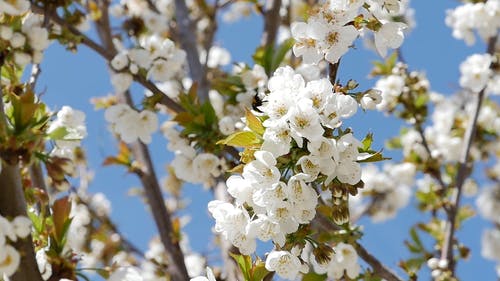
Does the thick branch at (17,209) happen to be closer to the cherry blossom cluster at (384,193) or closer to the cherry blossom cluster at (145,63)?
the cherry blossom cluster at (145,63)

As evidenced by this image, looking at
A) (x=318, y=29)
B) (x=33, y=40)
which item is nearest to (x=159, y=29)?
(x=33, y=40)

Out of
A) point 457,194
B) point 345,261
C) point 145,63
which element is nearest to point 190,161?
point 145,63

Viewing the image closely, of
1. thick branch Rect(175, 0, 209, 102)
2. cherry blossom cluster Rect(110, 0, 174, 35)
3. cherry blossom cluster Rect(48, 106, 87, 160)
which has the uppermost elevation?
cherry blossom cluster Rect(110, 0, 174, 35)

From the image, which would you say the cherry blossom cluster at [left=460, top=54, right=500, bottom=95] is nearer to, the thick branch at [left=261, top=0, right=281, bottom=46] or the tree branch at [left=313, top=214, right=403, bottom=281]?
the thick branch at [left=261, top=0, right=281, bottom=46]

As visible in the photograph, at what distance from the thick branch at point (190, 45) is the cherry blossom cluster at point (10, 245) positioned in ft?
5.99

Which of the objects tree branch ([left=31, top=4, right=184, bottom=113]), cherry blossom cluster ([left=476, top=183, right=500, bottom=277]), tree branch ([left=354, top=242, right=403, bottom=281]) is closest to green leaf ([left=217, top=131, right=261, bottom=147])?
tree branch ([left=354, top=242, right=403, bottom=281])

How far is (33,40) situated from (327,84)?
3.23 feet

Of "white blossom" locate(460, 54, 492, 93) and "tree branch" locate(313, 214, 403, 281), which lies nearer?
"tree branch" locate(313, 214, 403, 281)

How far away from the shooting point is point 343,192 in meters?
1.55

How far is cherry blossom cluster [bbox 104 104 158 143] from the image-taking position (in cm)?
266

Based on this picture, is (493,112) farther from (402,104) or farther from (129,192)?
(129,192)

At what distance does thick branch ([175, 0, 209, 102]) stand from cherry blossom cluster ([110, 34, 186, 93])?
1.67 ft

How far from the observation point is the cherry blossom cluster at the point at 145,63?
257 cm

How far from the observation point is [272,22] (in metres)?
3.75
